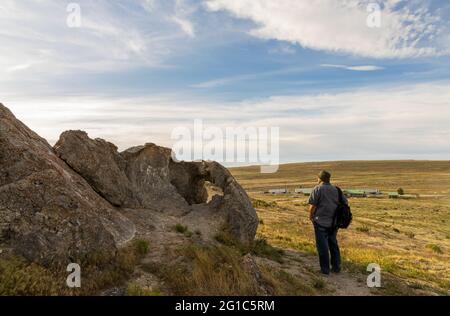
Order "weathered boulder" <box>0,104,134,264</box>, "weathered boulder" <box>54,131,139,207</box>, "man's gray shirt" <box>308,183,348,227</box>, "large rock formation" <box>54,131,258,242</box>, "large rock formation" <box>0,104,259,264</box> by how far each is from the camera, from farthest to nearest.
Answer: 1. "large rock formation" <box>54,131,258,242</box>
2. "weathered boulder" <box>54,131,139,207</box>
3. "man's gray shirt" <box>308,183,348,227</box>
4. "large rock formation" <box>0,104,259,264</box>
5. "weathered boulder" <box>0,104,134,264</box>

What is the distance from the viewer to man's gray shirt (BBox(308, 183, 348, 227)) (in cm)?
1233

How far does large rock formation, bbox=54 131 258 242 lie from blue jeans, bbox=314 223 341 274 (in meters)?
3.89

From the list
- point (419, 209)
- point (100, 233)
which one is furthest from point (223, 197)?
point (419, 209)

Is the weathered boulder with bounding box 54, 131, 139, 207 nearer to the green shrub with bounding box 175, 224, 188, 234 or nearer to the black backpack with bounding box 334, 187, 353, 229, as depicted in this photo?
the green shrub with bounding box 175, 224, 188, 234

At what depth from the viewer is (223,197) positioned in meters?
17.1

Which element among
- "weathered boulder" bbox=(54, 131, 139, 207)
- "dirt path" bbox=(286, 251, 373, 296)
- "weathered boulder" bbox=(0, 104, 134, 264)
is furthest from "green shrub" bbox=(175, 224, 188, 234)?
"dirt path" bbox=(286, 251, 373, 296)

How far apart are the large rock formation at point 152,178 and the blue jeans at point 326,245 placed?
12.8ft

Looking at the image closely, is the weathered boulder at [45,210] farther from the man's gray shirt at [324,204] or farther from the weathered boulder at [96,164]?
the man's gray shirt at [324,204]

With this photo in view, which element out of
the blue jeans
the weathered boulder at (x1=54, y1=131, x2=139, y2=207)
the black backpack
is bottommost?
the blue jeans

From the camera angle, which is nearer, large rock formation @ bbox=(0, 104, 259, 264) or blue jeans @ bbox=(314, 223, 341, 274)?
large rock formation @ bbox=(0, 104, 259, 264)

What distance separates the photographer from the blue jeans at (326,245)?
12445 mm

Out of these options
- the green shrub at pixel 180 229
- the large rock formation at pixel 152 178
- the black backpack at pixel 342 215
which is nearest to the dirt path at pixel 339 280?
the black backpack at pixel 342 215
